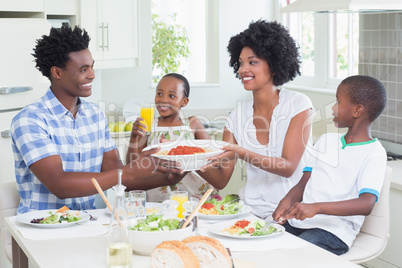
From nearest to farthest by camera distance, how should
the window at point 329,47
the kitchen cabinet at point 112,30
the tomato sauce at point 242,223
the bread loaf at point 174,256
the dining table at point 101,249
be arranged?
the bread loaf at point 174,256 → the dining table at point 101,249 → the tomato sauce at point 242,223 → the kitchen cabinet at point 112,30 → the window at point 329,47

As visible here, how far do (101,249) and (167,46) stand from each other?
361 cm

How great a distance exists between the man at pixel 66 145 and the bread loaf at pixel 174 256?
30.0 inches

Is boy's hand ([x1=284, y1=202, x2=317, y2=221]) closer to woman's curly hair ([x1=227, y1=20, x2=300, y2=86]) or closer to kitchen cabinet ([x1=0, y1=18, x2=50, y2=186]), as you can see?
woman's curly hair ([x1=227, y1=20, x2=300, y2=86])

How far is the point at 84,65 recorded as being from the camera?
2.58 m

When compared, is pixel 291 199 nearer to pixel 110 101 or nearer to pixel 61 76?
pixel 61 76

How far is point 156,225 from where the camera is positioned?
178 centimetres

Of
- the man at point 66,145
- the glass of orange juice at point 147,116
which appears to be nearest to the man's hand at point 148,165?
the man at point 66,145

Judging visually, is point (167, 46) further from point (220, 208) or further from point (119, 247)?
point (119, 247)


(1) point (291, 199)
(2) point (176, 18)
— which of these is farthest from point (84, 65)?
(2) point (176, 18)

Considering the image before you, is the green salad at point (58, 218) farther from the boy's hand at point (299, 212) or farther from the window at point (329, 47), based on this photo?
the window at point (329, 47)

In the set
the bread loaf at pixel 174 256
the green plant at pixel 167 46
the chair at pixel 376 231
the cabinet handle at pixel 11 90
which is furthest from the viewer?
the green plant at pixel 167 46

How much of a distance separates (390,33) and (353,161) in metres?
1.56

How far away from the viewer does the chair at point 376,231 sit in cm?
230

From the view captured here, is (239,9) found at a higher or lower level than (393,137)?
higher
